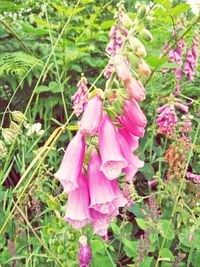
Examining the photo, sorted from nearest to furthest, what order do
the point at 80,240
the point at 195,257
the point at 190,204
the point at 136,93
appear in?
the point at 136,93, the point at 80,240, the point at 195,257, the point at 190,204

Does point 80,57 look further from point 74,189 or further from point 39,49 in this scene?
point 74,189

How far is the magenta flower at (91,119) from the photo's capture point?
93 centimetres

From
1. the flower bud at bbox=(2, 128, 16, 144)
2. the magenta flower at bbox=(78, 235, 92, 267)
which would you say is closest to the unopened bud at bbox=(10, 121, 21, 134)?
the flower bud at bbox=(2, 128, 16, 144)

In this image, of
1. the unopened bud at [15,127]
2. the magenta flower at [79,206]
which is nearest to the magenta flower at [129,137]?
the magenta flower at [79,206]

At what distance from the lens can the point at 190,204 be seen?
207 cm

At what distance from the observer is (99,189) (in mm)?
973

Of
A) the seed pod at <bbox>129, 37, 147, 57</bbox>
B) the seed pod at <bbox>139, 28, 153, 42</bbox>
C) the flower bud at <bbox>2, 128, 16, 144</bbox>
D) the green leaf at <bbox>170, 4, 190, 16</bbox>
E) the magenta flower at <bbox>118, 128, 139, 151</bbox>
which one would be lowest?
the flower bud at <bbox>2, 128, 16, 144</bbox>

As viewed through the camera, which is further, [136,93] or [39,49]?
[39,49]

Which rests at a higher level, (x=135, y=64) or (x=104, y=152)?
(x=135, y=64)

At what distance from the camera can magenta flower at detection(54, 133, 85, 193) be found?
3.18 feet

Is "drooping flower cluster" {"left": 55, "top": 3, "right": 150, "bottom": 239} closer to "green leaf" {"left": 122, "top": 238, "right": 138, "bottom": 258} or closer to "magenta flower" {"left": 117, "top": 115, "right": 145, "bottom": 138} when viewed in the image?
"magenta flower" {"left": 117, "top": 115, "right": 145, "bottom": 138}

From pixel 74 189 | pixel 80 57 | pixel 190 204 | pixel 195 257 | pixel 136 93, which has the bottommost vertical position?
pixel 195 257

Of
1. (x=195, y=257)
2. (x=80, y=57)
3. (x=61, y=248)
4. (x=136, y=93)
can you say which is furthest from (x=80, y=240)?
(x=80, y=57)

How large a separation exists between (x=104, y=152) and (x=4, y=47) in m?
2.34
